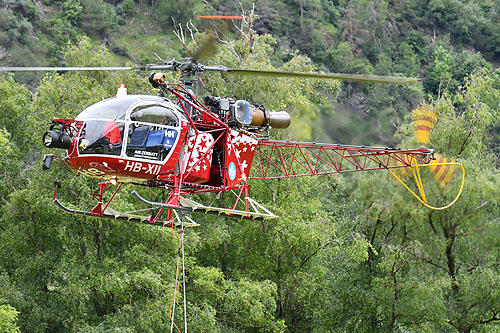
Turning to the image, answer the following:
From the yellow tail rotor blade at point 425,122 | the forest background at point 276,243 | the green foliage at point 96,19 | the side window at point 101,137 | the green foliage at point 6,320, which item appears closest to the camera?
the side window at point 101,137

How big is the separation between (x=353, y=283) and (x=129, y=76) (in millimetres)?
11992

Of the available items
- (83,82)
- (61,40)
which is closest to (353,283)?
(83,82)

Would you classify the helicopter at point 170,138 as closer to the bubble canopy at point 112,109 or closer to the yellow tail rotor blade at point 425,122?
the bubble canopy at point 112,109

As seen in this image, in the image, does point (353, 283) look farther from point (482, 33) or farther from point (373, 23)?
point (482, 33)

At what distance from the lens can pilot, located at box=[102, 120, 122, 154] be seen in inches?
637

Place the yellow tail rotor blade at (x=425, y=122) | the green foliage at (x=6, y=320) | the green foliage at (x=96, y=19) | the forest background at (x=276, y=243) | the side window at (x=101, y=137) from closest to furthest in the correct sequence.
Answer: the side window at (x=101, y=137)
the green foliage at (x=6, y=320)
the forest background at (x=276, y=243)
the yellow tail rotor blade at (x=425, y=122)
the green foliage at (x=96, y=19)

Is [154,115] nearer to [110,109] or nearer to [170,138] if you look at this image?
[170,138]

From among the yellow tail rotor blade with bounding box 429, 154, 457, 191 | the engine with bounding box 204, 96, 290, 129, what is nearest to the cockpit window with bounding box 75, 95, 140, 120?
the engine with bounding box 204, 96, 290, 129

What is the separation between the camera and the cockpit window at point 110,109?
16266 millimetres

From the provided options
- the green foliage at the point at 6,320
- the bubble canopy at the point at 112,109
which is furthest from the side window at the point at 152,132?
the green foliage at the point at 6,320

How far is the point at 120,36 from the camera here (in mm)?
77500

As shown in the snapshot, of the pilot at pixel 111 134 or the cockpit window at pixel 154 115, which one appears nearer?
the pilot at pixel 111 134

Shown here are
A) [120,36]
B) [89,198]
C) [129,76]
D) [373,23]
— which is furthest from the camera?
[373,23]

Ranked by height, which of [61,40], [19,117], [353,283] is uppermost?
[19,117]
